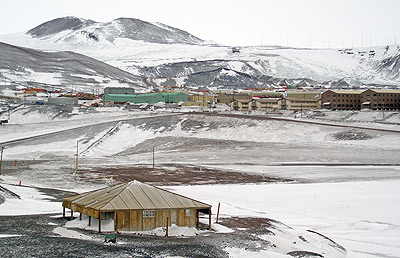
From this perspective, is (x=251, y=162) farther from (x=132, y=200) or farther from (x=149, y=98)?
(x=149, y=98)

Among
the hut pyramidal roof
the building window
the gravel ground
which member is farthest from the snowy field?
the building window

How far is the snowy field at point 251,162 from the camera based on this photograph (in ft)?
104

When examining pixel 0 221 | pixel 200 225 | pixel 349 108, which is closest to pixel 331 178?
pixel 200 225

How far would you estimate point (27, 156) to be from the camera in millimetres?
77500

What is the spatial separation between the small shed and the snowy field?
1.99m

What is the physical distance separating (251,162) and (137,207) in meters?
43.2

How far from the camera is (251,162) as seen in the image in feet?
223

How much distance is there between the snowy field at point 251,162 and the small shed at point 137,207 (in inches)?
78.4

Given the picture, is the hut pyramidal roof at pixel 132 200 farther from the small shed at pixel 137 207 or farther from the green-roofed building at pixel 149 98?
the green-roofed building at pixel 149 98

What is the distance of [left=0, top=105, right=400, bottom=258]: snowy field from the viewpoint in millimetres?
31750

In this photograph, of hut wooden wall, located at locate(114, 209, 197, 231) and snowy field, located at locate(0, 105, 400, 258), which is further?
snowy field, located at locate(0, 105, 400, 258)

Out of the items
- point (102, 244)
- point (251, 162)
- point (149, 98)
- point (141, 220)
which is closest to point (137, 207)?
point (141, 220)

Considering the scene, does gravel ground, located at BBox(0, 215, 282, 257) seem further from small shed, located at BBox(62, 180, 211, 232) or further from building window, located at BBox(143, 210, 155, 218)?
building window, located at BBox(143, 210, 155, 218)

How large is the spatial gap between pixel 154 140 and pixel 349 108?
60555 millimetres
